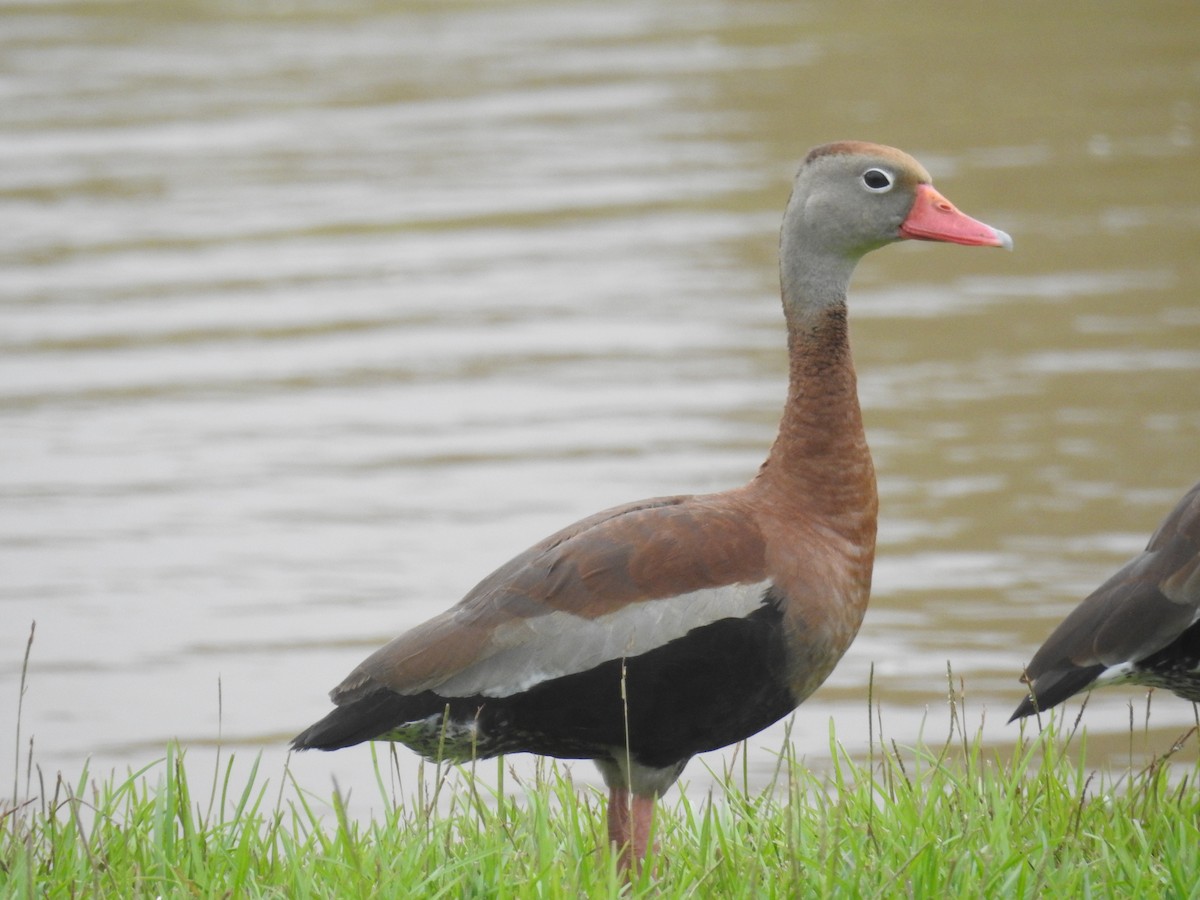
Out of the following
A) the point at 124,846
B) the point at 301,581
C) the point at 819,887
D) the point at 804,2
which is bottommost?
the point at 819,887

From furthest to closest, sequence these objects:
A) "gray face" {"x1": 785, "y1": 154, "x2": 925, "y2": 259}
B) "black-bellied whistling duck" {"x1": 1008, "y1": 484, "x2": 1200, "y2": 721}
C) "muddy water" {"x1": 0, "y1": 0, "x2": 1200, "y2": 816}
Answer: "muddy water" {"x1": 0, "y1": 0, "x2": 1200, "y2": 816}, "gray face" {"x1": 785, "y1": 154, "x2": 925, "y2": 259}, "black-bellied whistling duck" {"x1": 1008, "y1": 484, "x2": 1200, "y2": 721}

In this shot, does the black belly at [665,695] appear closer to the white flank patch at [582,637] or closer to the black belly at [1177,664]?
the white flank patch at [582,637]

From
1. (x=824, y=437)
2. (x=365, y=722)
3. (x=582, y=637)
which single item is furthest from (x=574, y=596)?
(x=824, y=437)

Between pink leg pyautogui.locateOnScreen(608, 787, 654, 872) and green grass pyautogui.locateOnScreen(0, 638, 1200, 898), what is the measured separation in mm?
40

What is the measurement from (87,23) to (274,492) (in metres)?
12.1

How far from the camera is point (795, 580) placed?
4082 mm

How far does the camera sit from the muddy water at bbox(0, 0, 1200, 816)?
748 centimetres

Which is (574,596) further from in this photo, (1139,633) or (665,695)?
(1139,633)

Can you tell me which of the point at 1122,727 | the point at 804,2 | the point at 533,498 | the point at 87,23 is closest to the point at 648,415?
the point at 533,498

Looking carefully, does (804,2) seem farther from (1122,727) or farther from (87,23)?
(1122,727)

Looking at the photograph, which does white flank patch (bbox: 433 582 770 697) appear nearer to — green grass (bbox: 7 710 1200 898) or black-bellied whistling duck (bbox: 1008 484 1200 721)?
green grass (bbox: 7 710 1200 898)

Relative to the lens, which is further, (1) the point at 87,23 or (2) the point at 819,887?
(1) the point at 87,23

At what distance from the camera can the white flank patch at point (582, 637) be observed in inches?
156

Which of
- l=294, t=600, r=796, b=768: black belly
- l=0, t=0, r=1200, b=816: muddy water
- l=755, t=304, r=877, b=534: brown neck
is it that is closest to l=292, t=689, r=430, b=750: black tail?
l=294, t=600, r=796, b=768: black belly
